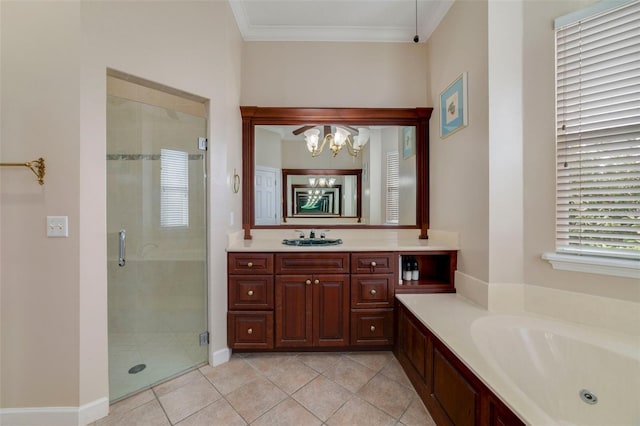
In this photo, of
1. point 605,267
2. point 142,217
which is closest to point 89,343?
point 142,217

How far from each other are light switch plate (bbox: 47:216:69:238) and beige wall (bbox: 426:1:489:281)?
2714 mm

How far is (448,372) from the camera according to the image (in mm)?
1279

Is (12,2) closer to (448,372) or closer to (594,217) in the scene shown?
(448,372)

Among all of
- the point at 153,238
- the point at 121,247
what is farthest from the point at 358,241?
the point at 121,247

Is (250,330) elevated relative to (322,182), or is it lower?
lower

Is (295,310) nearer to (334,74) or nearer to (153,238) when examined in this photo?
(153,238)

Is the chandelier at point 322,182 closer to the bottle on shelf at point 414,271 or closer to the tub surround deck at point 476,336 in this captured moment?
the bottle on shelf at point 414,271

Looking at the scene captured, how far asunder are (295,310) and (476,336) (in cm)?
129

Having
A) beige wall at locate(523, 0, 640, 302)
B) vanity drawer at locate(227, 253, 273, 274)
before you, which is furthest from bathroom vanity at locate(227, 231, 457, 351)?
beige wall at locate(523, 0, 640, 302)

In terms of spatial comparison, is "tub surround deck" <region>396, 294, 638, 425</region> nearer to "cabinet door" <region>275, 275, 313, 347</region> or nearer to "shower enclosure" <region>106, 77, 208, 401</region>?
"cabinet door" <region>275, 275, 313, 347</region>

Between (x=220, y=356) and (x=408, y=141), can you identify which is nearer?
(x=220, y=356)

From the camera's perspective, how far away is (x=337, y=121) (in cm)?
Result: 256

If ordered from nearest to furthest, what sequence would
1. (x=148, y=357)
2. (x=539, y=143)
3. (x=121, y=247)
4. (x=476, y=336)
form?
(x=476, y=336) → (x=539, y=143) → (x=121, y=247) → (x=148, y=357)

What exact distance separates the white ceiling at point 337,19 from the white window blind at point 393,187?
4.13 feet
